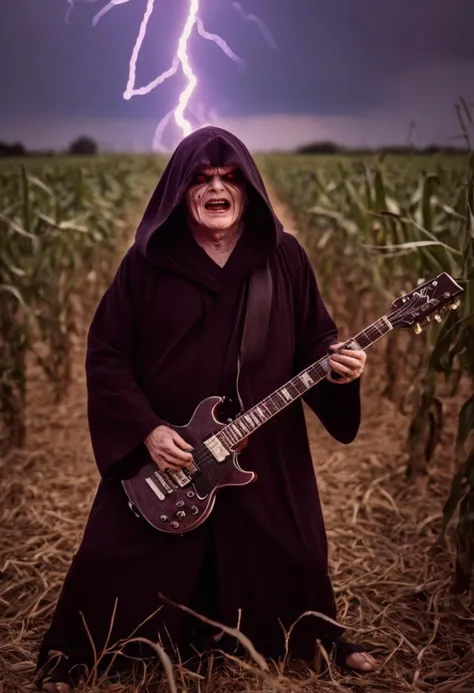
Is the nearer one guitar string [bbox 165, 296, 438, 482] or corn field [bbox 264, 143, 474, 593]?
guitar string [bbox 165, 296, 438, 482]

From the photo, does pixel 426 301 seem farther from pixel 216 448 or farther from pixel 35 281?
pixel 35 281

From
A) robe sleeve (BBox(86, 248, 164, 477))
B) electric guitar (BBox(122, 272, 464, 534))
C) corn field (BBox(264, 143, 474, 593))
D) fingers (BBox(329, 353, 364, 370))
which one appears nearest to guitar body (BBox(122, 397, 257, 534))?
electric guitar (BBox(122, 272, 464, 534))

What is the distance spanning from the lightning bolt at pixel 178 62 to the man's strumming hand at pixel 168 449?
0.82 metres

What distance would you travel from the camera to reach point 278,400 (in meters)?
2.14

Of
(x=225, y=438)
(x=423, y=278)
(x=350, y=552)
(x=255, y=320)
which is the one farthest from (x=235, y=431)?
(x=423, y=278)

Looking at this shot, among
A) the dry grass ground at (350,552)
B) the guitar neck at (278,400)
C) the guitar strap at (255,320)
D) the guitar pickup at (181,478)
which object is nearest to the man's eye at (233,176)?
the guitar strap at (255,320)

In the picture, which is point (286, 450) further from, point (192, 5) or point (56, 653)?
point (192, 5)

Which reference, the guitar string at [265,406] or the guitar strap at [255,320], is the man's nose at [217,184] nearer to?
the guitar strap at [255,320]

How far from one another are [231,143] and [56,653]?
143 cm

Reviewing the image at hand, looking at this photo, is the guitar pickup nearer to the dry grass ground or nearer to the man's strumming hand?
the man's strumming hand

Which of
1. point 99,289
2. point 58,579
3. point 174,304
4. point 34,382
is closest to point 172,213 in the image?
point 174,304

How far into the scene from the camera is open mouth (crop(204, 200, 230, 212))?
6.95 ft

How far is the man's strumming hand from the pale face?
0.54 metres

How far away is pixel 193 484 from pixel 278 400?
31 cm
